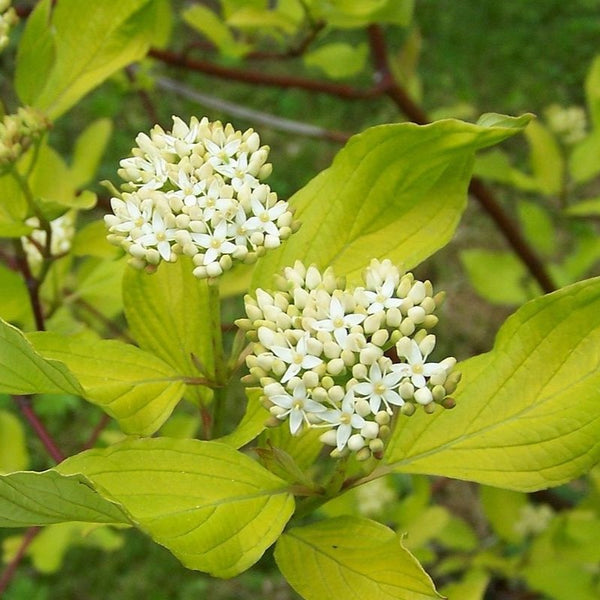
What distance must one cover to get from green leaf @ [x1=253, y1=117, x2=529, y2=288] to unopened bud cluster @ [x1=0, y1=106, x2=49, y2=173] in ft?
1.15

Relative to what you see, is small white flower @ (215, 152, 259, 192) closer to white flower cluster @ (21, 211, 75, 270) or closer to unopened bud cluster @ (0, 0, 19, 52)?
unopened bud cluster @ (0, 0, 19, 52)

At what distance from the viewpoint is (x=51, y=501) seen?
2.51 feet

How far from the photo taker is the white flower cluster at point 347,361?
33.9 inches

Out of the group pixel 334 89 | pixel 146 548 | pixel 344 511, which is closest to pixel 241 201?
pixel 334 89

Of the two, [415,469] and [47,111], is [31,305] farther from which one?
[415,469]

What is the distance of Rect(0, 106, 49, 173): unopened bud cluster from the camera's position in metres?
1.06

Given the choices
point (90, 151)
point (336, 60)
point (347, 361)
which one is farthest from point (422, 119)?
point (347, 361)

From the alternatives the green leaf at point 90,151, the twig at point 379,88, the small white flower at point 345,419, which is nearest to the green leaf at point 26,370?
the small white flower at point 345,419

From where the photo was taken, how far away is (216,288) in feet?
3.05

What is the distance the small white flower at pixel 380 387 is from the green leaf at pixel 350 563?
0.14 meters

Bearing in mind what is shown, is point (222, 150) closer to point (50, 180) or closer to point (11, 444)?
point (50, 180)

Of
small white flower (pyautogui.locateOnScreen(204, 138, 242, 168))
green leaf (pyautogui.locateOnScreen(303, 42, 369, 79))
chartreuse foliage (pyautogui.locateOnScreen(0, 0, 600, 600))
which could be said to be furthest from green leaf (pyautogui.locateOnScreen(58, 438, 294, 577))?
green leaf (pyautogui.locateOnScreen(303, 42, 369, 79))

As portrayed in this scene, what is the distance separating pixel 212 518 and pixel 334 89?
4.35 ft

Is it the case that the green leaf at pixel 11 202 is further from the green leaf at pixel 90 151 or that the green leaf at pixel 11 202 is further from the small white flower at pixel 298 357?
the green leaf at pixel 90 151
